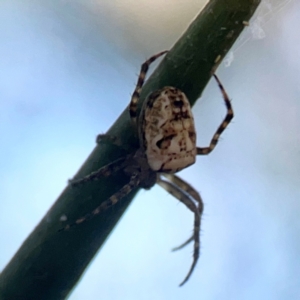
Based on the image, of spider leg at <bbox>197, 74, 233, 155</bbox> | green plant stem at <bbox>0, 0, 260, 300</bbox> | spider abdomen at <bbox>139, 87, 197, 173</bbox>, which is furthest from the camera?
spider leg at <bbox>197, 74, 233, 155</bbox>

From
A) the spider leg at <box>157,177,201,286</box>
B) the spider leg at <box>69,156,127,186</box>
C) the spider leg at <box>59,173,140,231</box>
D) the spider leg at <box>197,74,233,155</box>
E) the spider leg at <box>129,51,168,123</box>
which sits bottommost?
the spider leg at <box>157,177,201,286</box>

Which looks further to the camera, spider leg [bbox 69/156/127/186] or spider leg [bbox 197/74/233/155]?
spider leg [bbox 197/74/233/155]

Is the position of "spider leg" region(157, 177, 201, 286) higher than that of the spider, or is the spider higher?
the spider

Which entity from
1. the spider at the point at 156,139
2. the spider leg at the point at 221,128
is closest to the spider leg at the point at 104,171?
the spider at the point at 156,139

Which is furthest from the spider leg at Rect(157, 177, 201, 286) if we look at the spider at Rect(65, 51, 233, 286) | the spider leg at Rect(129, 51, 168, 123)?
the spider leg at Rect(129, 51, 168, 123)

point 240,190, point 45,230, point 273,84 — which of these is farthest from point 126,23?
point 45,230

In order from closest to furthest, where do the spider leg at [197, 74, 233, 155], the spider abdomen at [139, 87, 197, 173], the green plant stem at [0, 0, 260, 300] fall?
1. the green plant stem at [0, 0, 260, 300]
2. the spider abdomen at [139, 87, 197, 173]
3. the spider leg at [197, 74, 233, 155]

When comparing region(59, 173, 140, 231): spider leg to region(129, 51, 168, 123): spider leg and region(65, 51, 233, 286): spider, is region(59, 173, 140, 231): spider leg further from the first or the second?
region(129, 51, 168, 123): spider leg

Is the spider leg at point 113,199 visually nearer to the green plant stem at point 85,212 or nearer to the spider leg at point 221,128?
the green plant stem at point 85,212

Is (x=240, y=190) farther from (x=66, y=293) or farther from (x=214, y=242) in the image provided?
(x=66, y=293)
